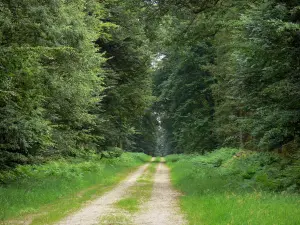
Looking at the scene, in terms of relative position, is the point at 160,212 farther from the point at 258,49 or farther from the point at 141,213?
the point at 258,49

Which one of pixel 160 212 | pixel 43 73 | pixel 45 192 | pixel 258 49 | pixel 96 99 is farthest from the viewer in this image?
pixel 96 99

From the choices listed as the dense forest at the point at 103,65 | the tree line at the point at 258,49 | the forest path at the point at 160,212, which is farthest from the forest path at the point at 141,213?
the tree line at the point at 258,49

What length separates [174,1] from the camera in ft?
51.5

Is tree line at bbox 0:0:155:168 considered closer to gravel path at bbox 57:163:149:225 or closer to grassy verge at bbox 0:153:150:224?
grassy verge at bbox 0:153:150:224

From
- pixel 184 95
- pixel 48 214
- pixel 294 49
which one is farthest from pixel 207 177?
pixel 184 95

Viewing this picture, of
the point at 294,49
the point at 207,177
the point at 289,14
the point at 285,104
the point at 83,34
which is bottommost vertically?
the point at 207,177

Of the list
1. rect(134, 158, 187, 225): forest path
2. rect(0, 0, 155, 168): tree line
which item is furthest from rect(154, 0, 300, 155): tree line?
rect(134, 158, 187, 225): forest path

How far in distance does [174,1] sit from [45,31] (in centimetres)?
576

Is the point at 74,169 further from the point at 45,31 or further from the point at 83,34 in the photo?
the point at 45,31

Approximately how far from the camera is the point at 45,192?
13.4 metres

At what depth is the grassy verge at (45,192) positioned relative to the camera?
1023 cm

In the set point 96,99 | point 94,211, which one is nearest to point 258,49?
point 94,211

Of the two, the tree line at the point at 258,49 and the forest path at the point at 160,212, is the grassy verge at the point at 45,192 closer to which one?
the forest path at the point at 160,212

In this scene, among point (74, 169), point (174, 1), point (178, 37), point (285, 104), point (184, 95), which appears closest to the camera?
point (285, 104)
